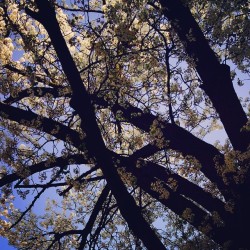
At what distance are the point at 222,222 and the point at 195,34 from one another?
3589 millimetres

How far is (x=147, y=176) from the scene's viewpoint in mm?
5980

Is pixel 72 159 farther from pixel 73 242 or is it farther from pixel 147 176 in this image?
pixel 73 242

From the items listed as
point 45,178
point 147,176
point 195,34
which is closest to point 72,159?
point 45,178

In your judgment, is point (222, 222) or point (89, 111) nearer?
point (89, 111)

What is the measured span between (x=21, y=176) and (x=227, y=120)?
12.8 feet

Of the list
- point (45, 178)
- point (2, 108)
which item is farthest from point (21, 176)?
point (2, 108)

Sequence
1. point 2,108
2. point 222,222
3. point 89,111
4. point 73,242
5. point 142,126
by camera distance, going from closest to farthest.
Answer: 1. point 89,111
2. point 222,222
3. point 2,108
4. point 142,126
5. point 73,242

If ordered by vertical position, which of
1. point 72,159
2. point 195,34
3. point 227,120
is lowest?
point 227,120

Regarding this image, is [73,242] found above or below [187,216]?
above

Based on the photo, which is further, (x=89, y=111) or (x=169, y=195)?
(x=169, y=195)

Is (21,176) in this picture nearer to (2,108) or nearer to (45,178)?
(45,178)

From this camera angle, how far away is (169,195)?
5.77 meters

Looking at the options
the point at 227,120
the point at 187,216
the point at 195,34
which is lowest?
the point at 187,216

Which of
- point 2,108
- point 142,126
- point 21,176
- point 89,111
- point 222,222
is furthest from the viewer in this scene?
point 142,126
